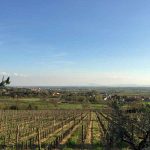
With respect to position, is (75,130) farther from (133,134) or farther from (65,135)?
(133,134)

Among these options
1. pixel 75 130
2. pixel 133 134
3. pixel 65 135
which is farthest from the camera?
pixel 75 130

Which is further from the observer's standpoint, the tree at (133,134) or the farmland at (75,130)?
the farmland at (75,130)

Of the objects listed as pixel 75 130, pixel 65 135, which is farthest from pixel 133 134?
pixel 75 130

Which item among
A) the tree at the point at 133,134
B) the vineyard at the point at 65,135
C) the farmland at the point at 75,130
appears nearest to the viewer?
the tree at the point at 133,134

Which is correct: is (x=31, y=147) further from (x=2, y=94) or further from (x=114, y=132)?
(x=2, y=94)

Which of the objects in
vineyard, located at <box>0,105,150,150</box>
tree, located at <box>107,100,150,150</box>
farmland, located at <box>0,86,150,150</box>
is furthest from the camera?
vineyard, located at <box>0,105,150,150</box>

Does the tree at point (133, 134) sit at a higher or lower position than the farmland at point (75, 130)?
higher

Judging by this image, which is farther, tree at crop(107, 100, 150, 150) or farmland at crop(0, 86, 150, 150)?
farmland at crop(0, 86, 150, 150)

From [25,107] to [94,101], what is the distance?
40469 millimetres

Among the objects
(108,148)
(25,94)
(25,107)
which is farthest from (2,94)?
(108,148)

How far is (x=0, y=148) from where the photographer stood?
18156mm

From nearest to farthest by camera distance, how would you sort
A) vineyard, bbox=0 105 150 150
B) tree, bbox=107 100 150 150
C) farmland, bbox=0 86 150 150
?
tree, bbox=107 100 150 150 < farmland, bbox=0 86 150 150 < vineyard, bbox=0 105 150 150

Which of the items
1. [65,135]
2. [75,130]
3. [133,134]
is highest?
[133,134]

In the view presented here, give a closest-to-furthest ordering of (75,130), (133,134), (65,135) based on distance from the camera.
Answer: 1. (133,134)
2. (65,135)
3. (75,130)
